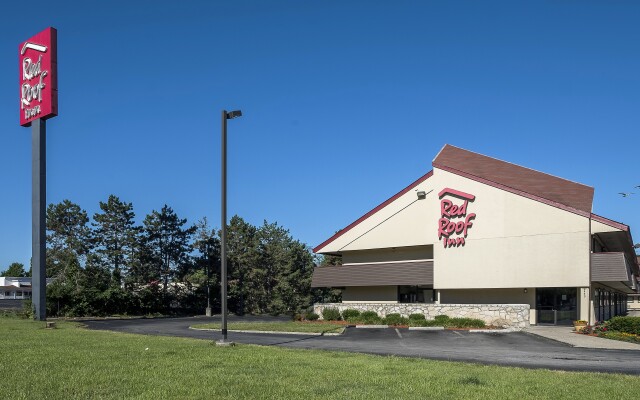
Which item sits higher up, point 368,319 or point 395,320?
point 395,320

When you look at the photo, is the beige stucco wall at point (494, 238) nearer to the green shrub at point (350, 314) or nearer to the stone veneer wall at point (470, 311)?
the stone veneer wall at point (470, 311)

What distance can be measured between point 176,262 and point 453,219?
2811 centimetres


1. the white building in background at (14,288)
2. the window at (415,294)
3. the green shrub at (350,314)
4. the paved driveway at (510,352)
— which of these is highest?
the paved driveway at (510,352)

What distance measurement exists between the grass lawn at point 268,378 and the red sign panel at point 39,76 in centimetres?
2547

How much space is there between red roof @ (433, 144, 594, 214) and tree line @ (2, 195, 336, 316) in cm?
2003

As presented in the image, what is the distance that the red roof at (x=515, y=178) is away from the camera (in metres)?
33.4

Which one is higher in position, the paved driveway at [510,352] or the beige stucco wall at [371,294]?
the paved driveway at [510,352]

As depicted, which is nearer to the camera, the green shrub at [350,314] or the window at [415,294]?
the green shrub at [350,314]

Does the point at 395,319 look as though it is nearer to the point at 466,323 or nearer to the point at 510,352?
the point at 466,323

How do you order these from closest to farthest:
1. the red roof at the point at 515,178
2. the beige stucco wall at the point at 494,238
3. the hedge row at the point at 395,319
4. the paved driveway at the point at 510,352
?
the paved driveway at the point at 510,352, the beige stucco wall at the point at 494,238, the hedge row at the point at 395,319, the red roof at the point at 515,178

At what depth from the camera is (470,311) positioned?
109 ft

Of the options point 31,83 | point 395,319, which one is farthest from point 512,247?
point 31,83

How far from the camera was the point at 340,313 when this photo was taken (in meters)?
37.6

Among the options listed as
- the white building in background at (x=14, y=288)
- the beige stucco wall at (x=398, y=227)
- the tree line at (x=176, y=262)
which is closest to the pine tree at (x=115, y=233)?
the tree line at (x=176, y=262)
